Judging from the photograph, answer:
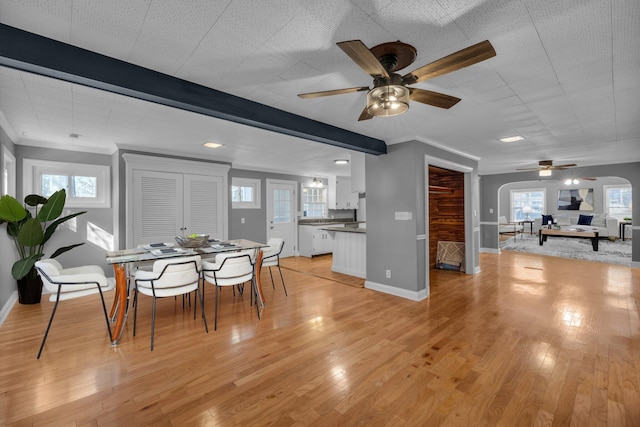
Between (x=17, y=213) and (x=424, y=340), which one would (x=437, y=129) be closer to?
(x=424, y=340)

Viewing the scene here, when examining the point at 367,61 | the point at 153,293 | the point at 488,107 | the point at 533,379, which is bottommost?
the point at 533,379

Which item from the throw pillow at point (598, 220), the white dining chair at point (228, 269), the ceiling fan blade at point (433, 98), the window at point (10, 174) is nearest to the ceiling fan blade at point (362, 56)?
the ceiling fan blade at point (433, 98)

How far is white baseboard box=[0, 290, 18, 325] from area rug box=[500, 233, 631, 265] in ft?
34.8

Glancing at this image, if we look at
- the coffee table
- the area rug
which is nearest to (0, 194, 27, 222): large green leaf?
the area rug

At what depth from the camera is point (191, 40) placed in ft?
5.72

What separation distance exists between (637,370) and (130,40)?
4340 millimetres

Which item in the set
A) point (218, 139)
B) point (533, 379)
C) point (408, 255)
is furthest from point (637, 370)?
point (218, 139)

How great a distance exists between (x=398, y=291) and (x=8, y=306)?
505 centimetres

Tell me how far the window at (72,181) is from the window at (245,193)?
2448mm

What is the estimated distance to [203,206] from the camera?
5.50 m

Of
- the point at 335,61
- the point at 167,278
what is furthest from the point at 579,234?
the point at 167,278

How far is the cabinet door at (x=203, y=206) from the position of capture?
5.32m

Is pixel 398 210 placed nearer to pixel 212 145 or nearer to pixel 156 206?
pixel 212 145

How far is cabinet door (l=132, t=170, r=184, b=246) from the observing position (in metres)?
4.78
